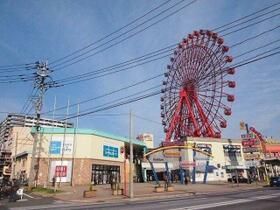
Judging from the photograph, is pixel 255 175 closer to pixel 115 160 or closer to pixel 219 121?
pixel 219 121

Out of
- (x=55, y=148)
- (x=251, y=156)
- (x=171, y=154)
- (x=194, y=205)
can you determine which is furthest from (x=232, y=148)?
(x=194, y=205)

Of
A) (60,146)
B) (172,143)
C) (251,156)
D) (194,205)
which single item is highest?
(172,143)

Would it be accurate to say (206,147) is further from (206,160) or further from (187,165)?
(187,165)

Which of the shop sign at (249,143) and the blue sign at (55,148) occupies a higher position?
the shop sign at (249,143)

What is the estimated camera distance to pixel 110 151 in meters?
53.0

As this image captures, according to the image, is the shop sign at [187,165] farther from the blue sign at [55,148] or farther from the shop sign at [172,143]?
the blue sign at [55,148]

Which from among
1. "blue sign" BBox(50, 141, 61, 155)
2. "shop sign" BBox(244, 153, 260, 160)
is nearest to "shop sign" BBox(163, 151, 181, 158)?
"blue sign" BBox(50, 141, 61, 155)

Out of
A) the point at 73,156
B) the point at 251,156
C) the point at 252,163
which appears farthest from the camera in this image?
the point at 251,156

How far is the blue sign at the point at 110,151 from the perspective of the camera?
170 ft

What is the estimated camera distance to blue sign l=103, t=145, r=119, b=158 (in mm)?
51756

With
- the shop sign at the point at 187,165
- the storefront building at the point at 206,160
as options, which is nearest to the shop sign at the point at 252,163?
the storefront building at the point at 206,160

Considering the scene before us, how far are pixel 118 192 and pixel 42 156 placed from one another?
20190 millimetres

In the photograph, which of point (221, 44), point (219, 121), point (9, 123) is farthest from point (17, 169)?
point (9, 123)

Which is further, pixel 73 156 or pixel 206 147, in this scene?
pixel 206 147
